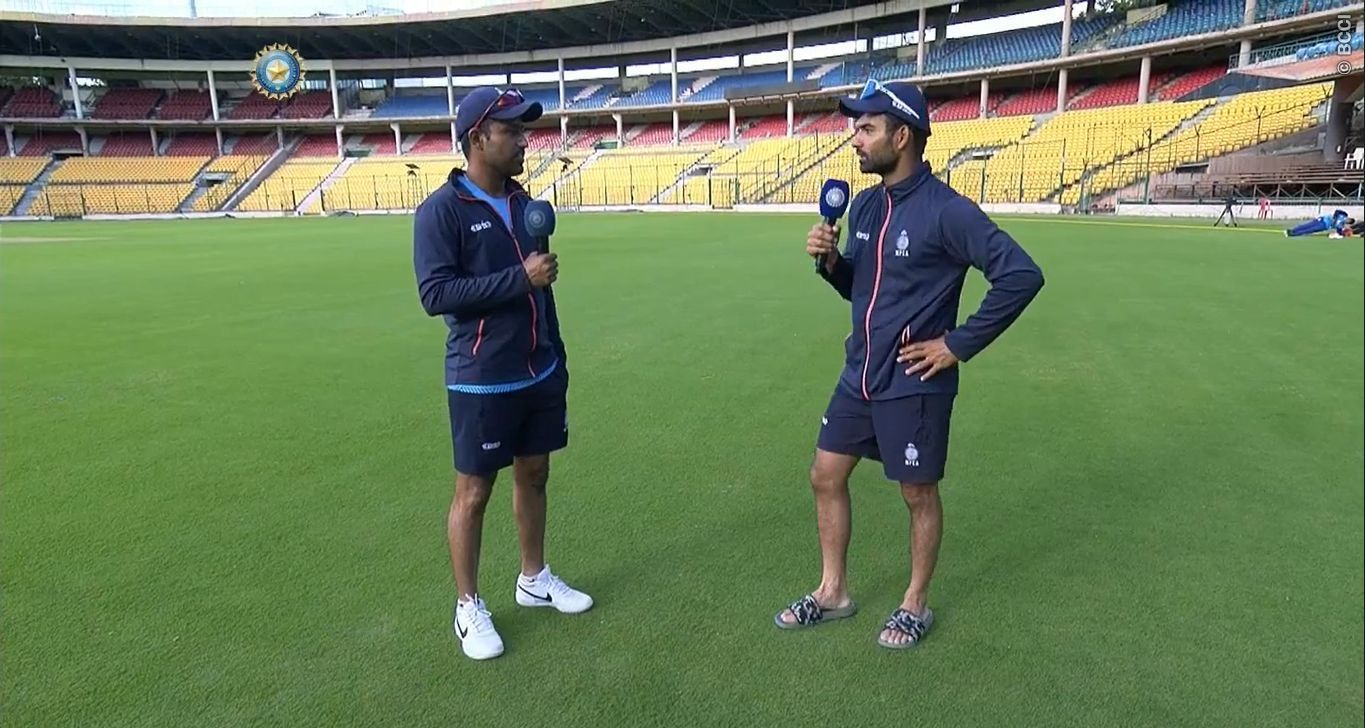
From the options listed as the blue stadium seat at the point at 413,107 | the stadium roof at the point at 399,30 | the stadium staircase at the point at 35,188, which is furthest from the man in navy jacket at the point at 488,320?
the stadium staircase at the point at 35,188

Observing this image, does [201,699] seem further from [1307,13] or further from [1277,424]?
[1307,13]

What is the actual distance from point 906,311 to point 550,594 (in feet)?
5.59

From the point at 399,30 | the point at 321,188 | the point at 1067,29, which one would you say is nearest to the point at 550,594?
the point at 1067,29

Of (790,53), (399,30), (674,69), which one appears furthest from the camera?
(399,30)

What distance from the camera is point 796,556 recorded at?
11.3ft

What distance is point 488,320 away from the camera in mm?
2762

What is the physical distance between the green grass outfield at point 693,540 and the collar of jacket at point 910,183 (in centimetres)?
116

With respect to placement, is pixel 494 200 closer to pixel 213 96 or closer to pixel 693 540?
pixel 693 540

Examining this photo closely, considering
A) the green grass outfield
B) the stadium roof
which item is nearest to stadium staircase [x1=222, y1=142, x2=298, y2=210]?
the stadium roof

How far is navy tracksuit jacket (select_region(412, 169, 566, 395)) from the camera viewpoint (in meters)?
2.59

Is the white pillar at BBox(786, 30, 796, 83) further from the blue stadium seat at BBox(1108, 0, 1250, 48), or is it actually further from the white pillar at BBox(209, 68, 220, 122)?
the white pillar at BBox(209, 68, 220, 122)

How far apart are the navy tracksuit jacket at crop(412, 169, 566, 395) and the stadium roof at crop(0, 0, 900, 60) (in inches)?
1867

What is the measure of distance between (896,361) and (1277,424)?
3.57 meters

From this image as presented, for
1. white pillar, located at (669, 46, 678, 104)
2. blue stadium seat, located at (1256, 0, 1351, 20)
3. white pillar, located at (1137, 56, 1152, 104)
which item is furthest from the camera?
white pillar, located at (669, 46, 678, 104)
